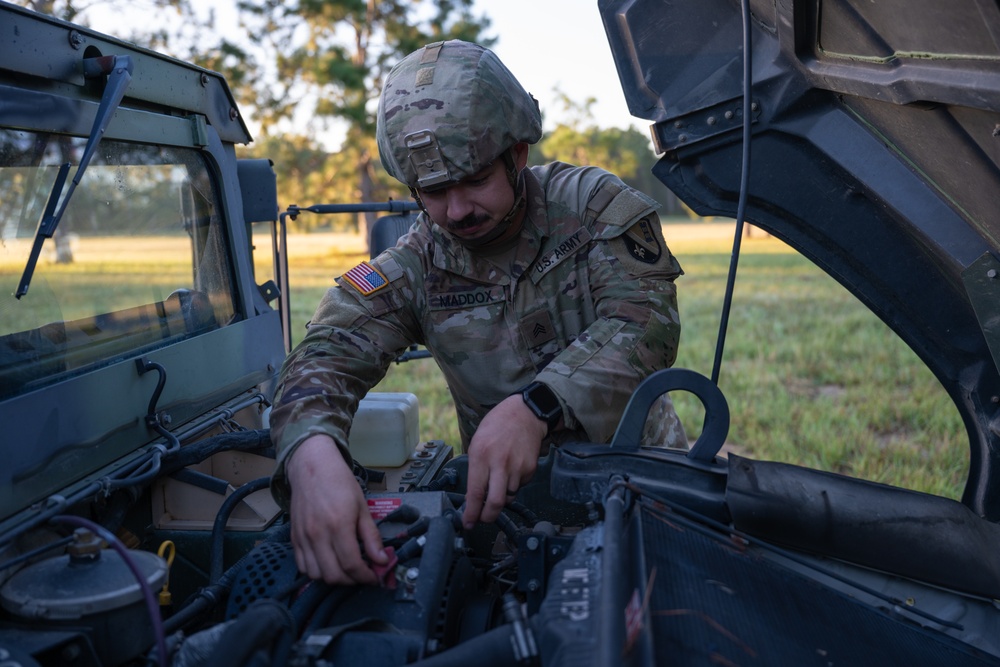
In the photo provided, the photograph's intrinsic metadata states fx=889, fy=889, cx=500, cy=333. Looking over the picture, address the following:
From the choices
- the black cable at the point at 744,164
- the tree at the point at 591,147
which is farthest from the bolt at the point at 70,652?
the tree at the point at 591,147

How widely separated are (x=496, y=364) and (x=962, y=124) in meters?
1.33

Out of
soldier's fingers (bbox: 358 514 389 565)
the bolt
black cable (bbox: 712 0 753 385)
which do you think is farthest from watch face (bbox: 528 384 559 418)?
the bolt

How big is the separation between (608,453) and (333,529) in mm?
531

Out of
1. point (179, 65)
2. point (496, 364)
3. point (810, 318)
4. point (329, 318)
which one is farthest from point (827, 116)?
point (810, 318)

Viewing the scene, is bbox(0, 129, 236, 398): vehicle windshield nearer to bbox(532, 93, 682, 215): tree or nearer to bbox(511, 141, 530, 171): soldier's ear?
bbox(511, 141, 530, 171): soldier's ear

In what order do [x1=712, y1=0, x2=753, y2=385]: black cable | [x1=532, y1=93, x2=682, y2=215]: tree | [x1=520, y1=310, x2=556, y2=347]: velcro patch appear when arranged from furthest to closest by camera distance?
[x1=532, y1=93, x2=682, y2=215]: tree → [x1=520, y1=310, x2=556, y2=347]: velcro patch → [x1=712, y1=0, x2=753, y2=385]: black cable

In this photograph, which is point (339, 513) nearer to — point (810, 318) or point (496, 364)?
point (496, 364)

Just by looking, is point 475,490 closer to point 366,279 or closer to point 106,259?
point 366,279

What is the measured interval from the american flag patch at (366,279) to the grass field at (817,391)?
3.65 metres

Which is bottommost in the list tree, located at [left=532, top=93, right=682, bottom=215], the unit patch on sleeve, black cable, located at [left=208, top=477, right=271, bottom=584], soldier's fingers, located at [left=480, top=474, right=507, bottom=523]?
black cable, located at [left=208, top=477, right=271, bottom=584]

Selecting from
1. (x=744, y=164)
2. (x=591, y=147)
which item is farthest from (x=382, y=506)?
(x=591, y=147)

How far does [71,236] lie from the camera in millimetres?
2131

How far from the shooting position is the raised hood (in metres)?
1.71

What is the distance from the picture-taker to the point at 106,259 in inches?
90.9
